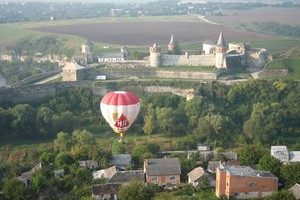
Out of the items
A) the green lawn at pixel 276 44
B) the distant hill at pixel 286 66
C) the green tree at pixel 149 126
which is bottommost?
the green tree at pixel 149 126

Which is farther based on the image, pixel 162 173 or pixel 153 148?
pixel 153 148

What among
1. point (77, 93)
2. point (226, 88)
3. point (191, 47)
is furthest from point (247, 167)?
point (191, 47)

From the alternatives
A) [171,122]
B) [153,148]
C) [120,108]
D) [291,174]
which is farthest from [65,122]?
[291,174]

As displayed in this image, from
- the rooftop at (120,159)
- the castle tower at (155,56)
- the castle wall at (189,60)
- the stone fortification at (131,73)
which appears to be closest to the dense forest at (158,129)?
the rooftop at (120,159)

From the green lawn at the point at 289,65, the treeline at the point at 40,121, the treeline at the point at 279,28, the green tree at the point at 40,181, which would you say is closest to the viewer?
the green tree at the point at 40,181

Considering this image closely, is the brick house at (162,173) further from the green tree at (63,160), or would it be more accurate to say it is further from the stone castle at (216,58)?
the stone castle at (216,58)

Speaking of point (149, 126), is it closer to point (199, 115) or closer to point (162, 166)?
point (199, 115)
